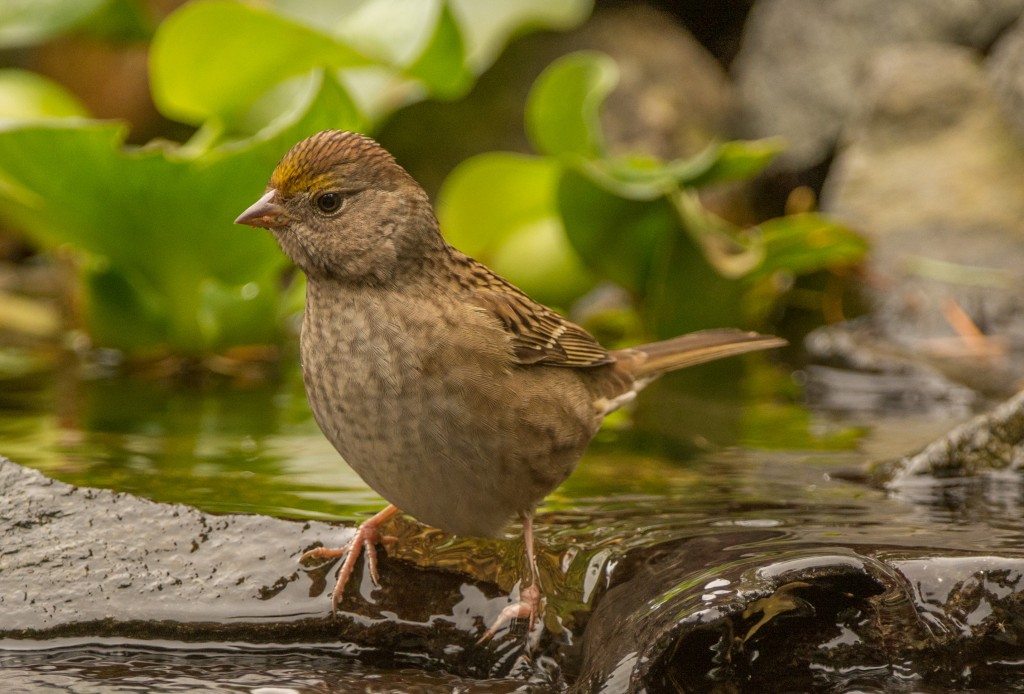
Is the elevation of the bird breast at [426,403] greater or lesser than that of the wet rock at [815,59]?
lesser

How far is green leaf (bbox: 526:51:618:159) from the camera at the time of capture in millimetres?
6371

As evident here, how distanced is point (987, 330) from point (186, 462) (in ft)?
13.4

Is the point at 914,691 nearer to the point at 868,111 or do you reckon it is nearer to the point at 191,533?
the point at 191,533

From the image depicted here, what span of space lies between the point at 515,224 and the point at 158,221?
217 centimetres

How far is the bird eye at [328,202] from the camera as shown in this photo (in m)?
3.36

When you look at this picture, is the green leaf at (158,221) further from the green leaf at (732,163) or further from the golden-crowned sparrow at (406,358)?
the golden-crowned sparrow at (406,358)

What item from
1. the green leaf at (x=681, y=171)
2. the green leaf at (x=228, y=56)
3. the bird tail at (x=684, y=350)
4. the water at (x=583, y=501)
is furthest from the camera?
the green leaf at (x=681, y=171)

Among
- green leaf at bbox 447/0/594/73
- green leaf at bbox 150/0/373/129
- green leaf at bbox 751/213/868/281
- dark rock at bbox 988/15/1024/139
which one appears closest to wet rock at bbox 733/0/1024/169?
dark rock at bbox 988/15/1024/139

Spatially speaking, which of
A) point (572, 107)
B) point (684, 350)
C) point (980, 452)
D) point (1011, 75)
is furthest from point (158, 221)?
point (1011, 75)

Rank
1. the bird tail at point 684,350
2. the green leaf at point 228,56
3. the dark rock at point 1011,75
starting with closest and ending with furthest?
the bird tail at point 684,350
the green leaf at point 228,56
the dark rock at point 1011,75

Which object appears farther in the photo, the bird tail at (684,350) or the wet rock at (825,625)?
the bird tail at (684,350)

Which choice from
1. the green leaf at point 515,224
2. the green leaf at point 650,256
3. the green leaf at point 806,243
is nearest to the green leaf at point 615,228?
the green leaf at point 650,256

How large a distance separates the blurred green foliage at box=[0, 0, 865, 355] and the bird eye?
76.7 inches

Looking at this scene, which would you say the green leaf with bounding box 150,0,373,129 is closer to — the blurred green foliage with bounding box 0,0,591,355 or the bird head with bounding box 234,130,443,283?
the blurred green foliage with bounding box 0,0,591,355
